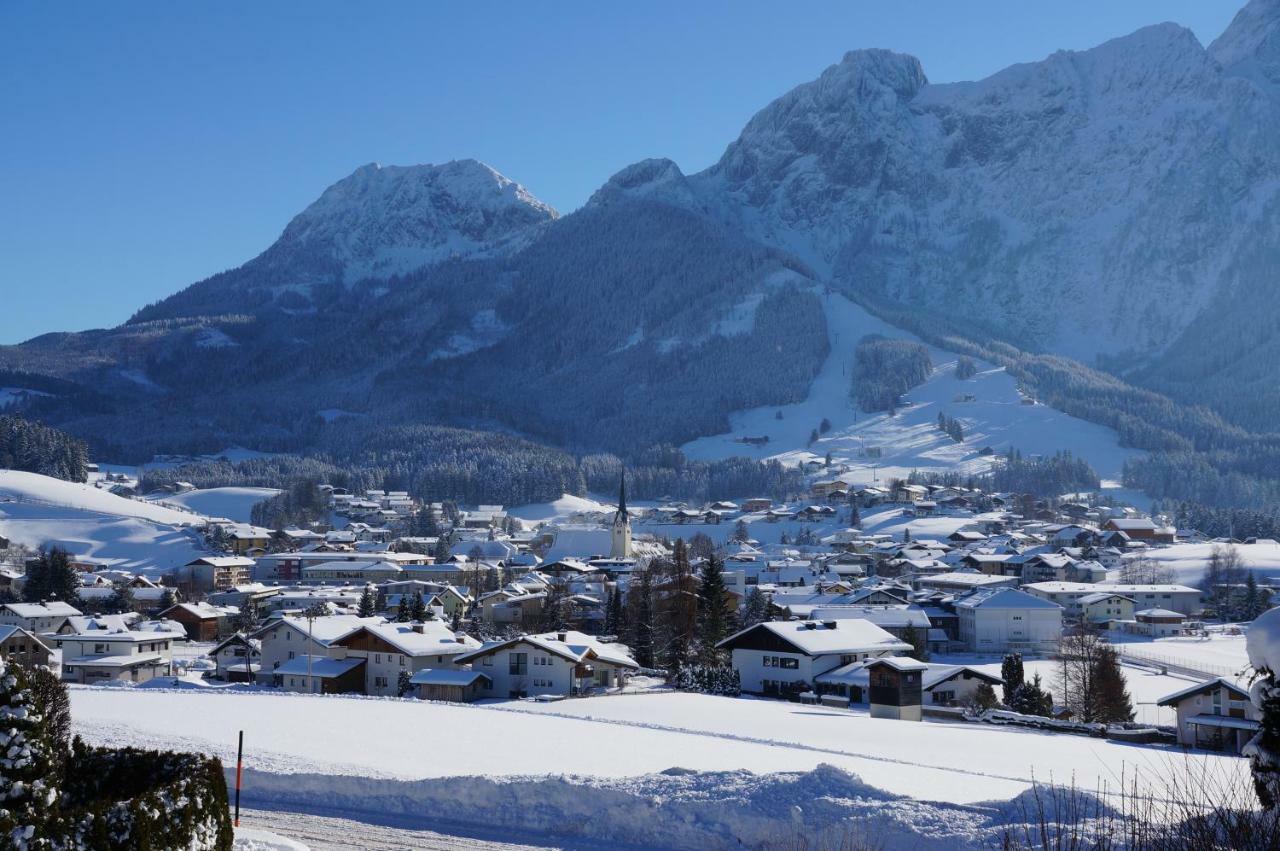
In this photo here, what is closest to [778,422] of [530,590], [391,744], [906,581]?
[906,581]

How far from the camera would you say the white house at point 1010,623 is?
59438 millimetres

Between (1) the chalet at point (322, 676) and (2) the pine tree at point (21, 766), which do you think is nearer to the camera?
(2) the pine tree at point (21, 766)

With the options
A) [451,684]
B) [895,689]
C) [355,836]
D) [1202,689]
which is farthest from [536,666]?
[355,836]

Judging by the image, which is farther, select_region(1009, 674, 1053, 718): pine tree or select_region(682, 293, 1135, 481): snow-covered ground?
select_region(682, 293, 1135, 481): snow-covered ground

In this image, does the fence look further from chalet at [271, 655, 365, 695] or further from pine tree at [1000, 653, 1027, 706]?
chalet at [271, 655, 365, 695]

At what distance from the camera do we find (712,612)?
49062mm

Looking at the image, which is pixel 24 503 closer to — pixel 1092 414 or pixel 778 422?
pixel 778 422

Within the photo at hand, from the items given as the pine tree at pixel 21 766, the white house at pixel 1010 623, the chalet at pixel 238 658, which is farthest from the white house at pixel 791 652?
the pine tree at pixel 21 766

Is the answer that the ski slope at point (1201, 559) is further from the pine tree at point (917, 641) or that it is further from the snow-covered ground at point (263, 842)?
the snow-covered ground at point (263, 842)

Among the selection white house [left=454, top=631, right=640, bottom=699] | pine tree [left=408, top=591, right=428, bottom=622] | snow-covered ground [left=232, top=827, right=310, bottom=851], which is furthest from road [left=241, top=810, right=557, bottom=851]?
pine tree [left=408, top=591, right=428, bottom=622]

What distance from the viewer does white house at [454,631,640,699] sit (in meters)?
38.5

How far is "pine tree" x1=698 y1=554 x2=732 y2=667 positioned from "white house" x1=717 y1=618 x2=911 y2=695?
354cm

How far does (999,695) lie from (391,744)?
26.3 m

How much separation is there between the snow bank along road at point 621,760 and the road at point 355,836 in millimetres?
481
